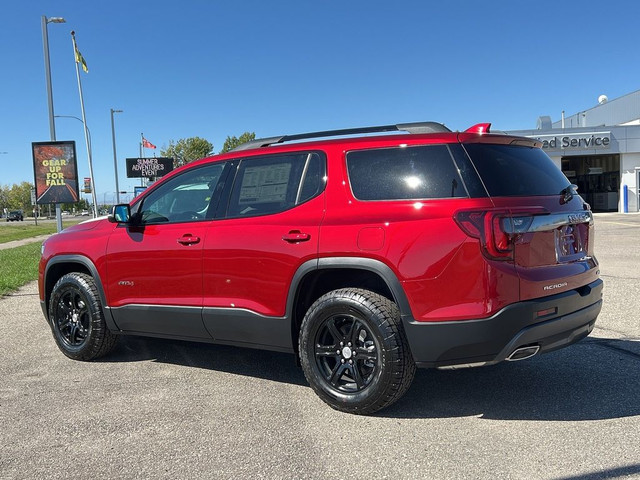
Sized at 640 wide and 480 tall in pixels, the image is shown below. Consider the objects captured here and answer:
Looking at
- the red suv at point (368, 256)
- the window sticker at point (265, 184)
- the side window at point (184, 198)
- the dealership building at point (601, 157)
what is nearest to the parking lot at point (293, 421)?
the red suv at point (368, 256)

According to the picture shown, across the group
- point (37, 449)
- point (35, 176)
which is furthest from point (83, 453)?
point (35, 176)

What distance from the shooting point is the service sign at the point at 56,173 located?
14.3 metres

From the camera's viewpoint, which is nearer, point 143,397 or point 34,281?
point 143,397

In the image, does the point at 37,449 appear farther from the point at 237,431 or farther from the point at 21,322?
the point at 21,322

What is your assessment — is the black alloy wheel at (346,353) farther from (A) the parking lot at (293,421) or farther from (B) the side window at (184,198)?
(B) the side window at (184,198)

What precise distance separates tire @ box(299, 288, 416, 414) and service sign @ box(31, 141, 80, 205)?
1228 cm

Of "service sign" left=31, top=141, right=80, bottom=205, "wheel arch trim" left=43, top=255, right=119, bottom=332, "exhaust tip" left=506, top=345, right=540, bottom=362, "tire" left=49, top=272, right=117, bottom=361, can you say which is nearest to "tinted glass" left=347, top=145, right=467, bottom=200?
"exhaust tip" left=506, top=345, right=540, bottom=362

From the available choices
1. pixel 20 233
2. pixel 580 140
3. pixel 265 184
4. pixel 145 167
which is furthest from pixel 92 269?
pixel 20 233

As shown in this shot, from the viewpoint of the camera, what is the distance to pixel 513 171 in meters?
3.60

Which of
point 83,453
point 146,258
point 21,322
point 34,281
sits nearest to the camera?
point 83,453

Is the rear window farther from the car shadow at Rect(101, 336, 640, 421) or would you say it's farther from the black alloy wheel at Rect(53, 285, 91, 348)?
the black alloy wheel at Rect(53, 285, 91, 348)

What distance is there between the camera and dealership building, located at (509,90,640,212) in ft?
101

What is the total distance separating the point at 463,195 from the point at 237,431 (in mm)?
2059

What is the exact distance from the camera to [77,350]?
16.9 ft
